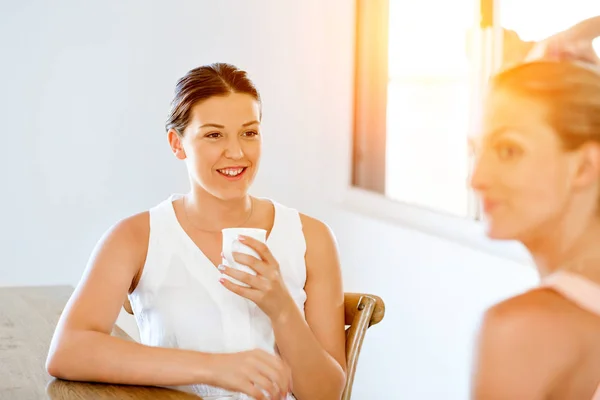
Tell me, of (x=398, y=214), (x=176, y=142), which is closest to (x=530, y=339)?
(x=176, y=142)

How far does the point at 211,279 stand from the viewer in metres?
1.68

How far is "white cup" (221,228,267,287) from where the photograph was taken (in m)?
1.39

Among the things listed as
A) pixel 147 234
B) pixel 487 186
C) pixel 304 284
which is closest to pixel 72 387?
pixel 147 234

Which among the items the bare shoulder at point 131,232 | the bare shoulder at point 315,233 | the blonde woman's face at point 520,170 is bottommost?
the bare shoulder at point 315,233

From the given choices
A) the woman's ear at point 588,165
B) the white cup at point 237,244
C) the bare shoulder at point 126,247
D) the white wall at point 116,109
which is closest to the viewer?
the woman's ear at point 588,165

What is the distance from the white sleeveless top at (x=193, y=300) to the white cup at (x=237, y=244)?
0.21 metres

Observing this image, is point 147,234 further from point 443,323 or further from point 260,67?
point 260,67

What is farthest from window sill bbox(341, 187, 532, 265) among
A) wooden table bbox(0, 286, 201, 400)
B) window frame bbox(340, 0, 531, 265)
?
wooden table bbox(0, 286, 201, 400)

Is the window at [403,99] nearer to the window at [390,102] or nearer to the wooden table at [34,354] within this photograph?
the window at [390,102]

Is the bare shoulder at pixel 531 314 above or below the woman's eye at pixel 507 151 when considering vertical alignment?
below

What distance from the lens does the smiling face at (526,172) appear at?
0.61 m

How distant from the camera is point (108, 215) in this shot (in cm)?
362

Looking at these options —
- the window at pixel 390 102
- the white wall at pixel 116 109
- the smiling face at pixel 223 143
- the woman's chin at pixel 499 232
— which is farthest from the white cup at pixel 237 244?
the white wall at pixel 116 109

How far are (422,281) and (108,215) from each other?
1489 mm
